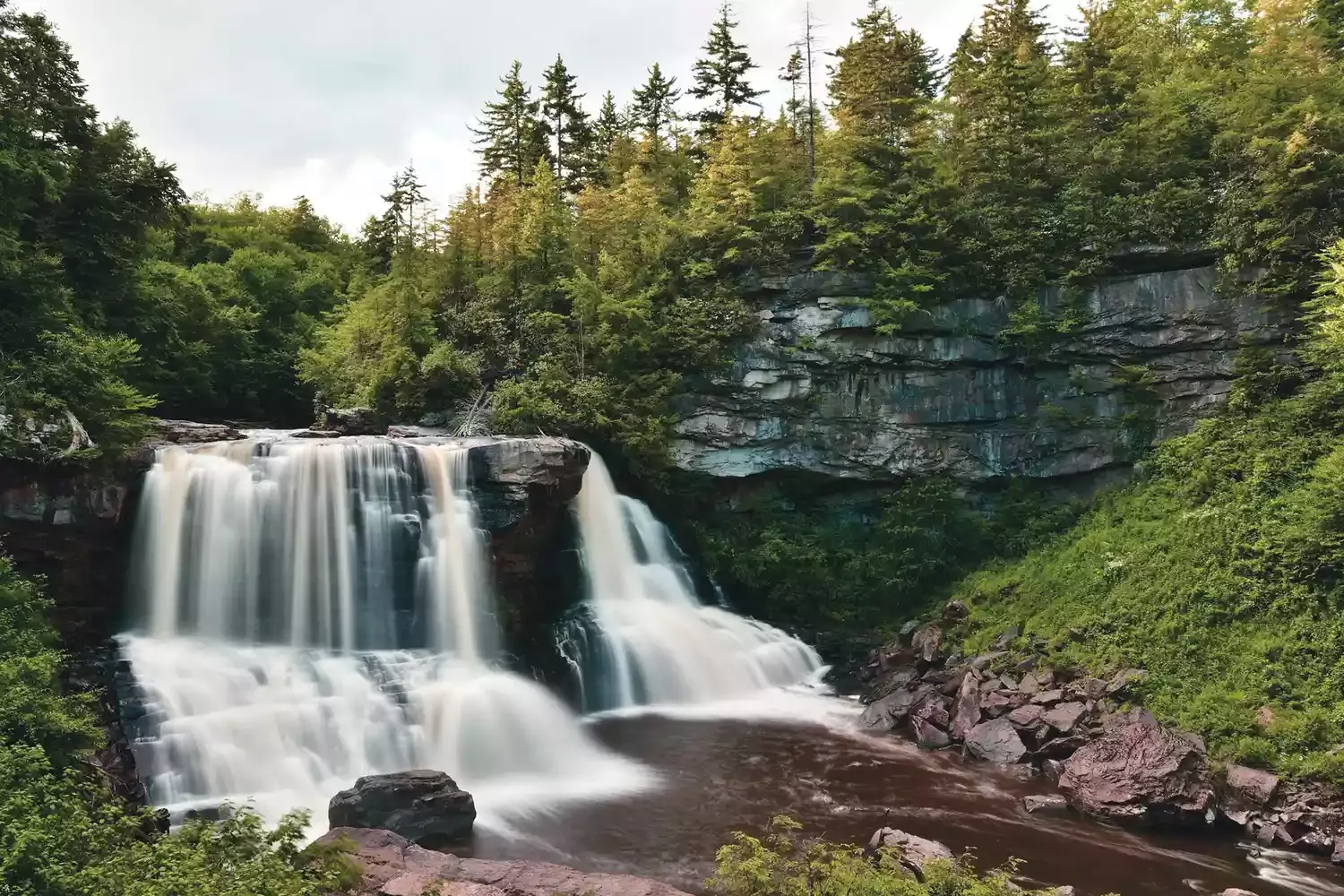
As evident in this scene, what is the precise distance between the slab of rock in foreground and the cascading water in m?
2.83

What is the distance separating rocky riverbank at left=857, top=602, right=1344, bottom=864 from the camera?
11.1 meters

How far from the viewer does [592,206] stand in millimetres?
26609

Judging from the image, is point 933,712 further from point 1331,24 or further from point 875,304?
point 1331,24

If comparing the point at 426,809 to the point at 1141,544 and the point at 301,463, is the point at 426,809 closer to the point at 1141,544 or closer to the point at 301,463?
the point at 301,463

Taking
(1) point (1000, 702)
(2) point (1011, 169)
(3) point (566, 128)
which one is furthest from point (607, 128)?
(1) point (1000, 702)

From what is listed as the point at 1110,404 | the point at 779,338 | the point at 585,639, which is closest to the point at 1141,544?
the point at 1110,404

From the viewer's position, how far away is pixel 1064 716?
546 inches

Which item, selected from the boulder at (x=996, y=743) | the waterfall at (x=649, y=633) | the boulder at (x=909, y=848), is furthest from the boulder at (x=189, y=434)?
the boulder at (x=996, y=743)

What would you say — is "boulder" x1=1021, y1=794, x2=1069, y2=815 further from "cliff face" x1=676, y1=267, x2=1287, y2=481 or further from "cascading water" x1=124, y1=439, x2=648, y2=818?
"cliff face" x1=676, y1=267, x2=1287, y2=481

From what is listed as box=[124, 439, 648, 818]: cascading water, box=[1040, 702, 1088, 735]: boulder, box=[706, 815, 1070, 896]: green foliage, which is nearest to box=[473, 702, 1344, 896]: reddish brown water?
box=[124, 439, 648, 818]: cascading water

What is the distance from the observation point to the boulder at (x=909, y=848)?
8.72m

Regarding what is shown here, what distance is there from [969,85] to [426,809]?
1000 inches

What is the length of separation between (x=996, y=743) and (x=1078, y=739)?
130cm

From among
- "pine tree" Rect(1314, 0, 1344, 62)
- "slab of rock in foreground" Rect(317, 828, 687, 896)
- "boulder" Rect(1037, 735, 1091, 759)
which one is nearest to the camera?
"slab of rock in foreground" Rect(317, 828, 687, 896)
